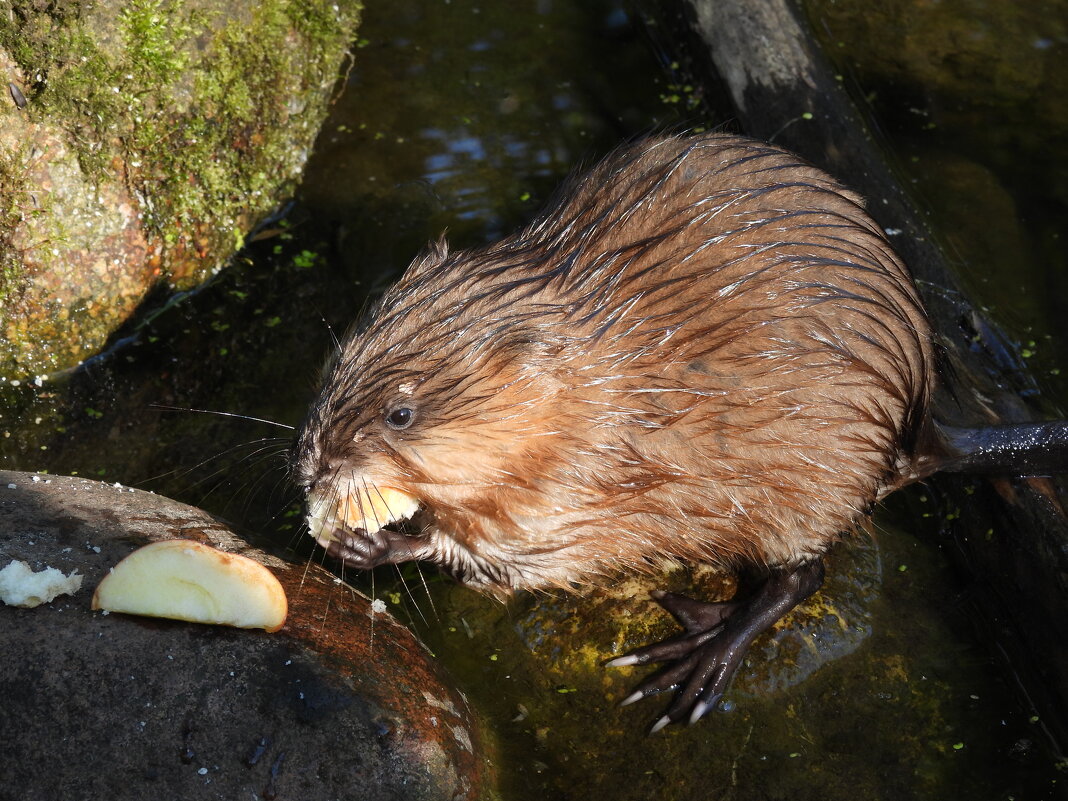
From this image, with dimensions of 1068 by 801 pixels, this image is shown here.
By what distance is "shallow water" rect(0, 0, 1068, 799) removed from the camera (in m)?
2.57

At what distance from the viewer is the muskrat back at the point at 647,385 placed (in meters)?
2.32

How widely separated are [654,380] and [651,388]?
0.07 ft

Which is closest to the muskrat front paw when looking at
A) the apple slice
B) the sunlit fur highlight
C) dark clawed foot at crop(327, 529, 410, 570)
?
dark clawed foot at crop(327, 529, 410, 570)

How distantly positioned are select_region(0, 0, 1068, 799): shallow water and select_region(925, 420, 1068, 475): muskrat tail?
0.45 m

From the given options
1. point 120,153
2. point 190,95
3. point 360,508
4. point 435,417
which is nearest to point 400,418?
point 435,417

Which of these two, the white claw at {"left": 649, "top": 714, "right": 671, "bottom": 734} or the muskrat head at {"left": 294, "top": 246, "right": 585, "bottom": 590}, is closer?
the muskrat head at {"left": 294, "top": 246, "right": 585, "bottom": 590}

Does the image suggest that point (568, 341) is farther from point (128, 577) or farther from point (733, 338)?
point (128, 577)

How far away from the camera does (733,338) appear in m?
2.36

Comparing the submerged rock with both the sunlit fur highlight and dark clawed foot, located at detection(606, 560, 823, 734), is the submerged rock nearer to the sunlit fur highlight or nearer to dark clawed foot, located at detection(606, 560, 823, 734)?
the sunlit fur highlight

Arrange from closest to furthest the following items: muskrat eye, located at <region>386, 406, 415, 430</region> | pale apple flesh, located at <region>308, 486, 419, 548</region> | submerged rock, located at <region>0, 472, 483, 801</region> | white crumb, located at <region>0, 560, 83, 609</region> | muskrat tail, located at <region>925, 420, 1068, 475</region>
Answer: submerged rock, located at <region>0, 472, 483, 801</region>, white crumb, located at <region>0, 560, 83, 609</region>, muskrat eye, located at <region>386, 406, 415, 430</region>, pale apple flesh, located at <region>308, 486, 419, 548</region>, muskrat tail, located at <region>925, 420, 1068, 475</region>

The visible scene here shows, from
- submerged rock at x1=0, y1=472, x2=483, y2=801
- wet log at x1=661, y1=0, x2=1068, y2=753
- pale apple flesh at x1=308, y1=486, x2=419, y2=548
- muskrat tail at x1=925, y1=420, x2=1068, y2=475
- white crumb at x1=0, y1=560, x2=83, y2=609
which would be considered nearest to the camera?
submerged rock at x1=0, y1=472, x2=483, y2=801

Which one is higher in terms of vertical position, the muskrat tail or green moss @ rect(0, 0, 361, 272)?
green moss @ rect(0, 0, 361, 272)

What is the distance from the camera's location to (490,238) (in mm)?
3803

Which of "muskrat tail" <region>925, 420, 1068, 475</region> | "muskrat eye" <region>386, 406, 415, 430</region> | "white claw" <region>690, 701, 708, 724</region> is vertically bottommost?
"white claw" <region>690, 701, 708, 724</region>
